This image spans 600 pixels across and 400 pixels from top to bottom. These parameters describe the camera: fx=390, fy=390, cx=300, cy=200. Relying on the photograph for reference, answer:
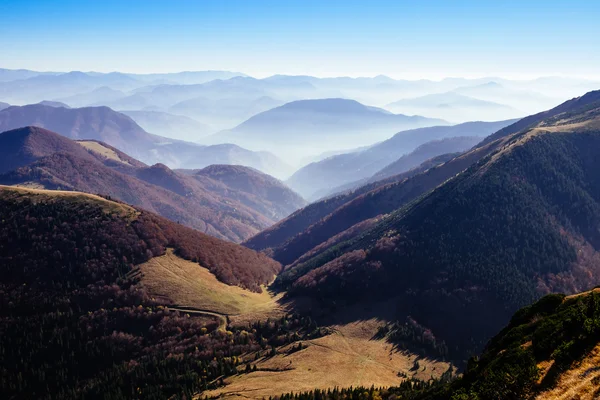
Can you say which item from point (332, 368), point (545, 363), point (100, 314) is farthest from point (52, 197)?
point (545, 363)

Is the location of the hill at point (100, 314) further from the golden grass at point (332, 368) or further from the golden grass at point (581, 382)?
the golden grass at point (581, 382)

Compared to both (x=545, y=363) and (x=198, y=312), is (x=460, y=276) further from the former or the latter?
(x=545, y=363)

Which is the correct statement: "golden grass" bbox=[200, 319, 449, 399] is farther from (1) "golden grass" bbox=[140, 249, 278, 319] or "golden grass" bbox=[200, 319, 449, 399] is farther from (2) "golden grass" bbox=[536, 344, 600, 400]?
(2) "golden grass" bbox=[536, 344, 600, 400]

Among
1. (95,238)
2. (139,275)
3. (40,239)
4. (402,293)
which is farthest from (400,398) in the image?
(40,239)

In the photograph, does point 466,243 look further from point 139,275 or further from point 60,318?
point 60,318

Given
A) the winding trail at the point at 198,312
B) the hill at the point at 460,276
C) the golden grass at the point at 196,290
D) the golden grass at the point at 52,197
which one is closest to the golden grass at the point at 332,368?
the hill at the point at 460,276
